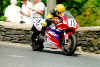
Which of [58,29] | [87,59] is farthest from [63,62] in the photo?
[58,29]

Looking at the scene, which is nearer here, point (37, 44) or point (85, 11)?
point (37, 44)

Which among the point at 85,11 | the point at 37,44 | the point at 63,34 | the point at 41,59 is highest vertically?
the point at 85,11

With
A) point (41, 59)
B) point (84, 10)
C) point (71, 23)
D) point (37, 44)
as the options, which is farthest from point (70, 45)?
point (84, 10)

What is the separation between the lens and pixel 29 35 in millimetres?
15500

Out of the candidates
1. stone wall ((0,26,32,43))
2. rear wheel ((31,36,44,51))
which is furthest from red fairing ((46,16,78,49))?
stone wall ((0,26,32,43))

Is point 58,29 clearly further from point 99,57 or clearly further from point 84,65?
point 84,65

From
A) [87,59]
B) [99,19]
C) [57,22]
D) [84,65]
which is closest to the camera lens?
[84,65]

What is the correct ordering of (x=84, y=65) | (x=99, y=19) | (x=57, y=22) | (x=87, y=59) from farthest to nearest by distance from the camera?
(x=99, y=19)
(x=57, y=22)
(x=87, y=59)
(x=84, y=65)

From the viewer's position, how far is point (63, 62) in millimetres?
11570

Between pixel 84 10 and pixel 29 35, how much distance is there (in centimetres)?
183

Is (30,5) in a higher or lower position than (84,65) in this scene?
higher

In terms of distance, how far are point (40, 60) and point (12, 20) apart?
423 centimetres

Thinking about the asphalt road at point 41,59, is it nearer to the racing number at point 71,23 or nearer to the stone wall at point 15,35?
the racing number at point 71,23

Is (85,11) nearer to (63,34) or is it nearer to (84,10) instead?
(84,10)
